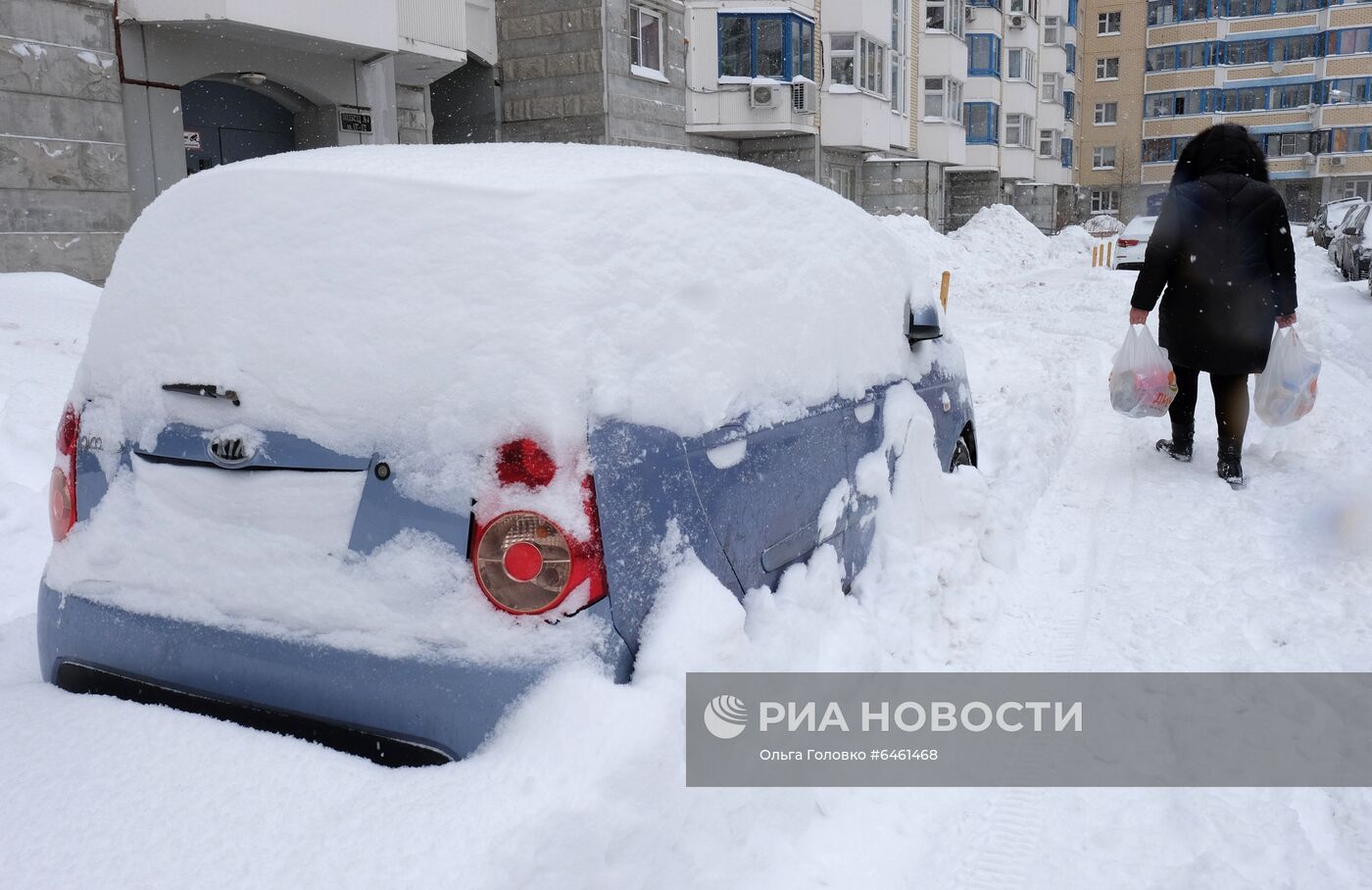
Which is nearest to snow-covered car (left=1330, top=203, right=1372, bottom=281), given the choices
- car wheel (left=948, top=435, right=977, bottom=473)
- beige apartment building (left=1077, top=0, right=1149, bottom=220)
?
car wheel (left=948, top=435, right=977, bottom=473)

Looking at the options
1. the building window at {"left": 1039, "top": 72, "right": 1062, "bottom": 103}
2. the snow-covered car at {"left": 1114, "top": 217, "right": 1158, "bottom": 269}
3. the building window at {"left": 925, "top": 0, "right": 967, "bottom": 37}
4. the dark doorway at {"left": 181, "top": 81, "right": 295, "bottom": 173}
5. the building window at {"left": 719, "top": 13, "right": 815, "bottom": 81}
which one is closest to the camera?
the dark doorway at {"left": 181, "top": 81, "right": 295, "bottom": 173}

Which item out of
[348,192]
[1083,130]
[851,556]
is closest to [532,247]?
[348,192]

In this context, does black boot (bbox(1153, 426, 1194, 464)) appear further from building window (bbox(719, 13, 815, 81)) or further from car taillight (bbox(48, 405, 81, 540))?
building window (bbox(719, 13, 815, 81))

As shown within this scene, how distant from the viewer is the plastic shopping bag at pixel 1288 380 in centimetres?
580

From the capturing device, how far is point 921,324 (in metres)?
4.16

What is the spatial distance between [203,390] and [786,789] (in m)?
1.83

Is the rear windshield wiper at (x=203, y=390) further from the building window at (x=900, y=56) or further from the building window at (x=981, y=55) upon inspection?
the building window at (x=981, y=55)

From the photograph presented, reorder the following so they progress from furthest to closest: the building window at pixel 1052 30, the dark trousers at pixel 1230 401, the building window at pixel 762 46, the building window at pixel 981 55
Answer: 1. the building window at pixel 1052 30
2. the building window at pixel 981 55
3. the building window at pixel 762 46
4. the dark trousers at pixel 1230 401

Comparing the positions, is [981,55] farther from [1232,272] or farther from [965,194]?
[1232,272]

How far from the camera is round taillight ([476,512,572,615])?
224cm

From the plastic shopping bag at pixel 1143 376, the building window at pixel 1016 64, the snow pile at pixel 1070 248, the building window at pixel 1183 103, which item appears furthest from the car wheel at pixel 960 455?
the building window at pixel 1183 103

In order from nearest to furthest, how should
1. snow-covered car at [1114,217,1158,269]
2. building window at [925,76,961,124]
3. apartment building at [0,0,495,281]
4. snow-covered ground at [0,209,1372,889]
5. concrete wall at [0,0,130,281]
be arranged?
snow-covered ground at [0,209,1372,889], concrete wall at [0,0,130,281], apartment building at [0,0,495,281], snow-covered car at [1114,217,1158,269], building window at [925,76,961,124]

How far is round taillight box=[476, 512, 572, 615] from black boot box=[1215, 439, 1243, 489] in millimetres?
4991

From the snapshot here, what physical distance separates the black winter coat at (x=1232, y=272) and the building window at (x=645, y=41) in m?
17.6
